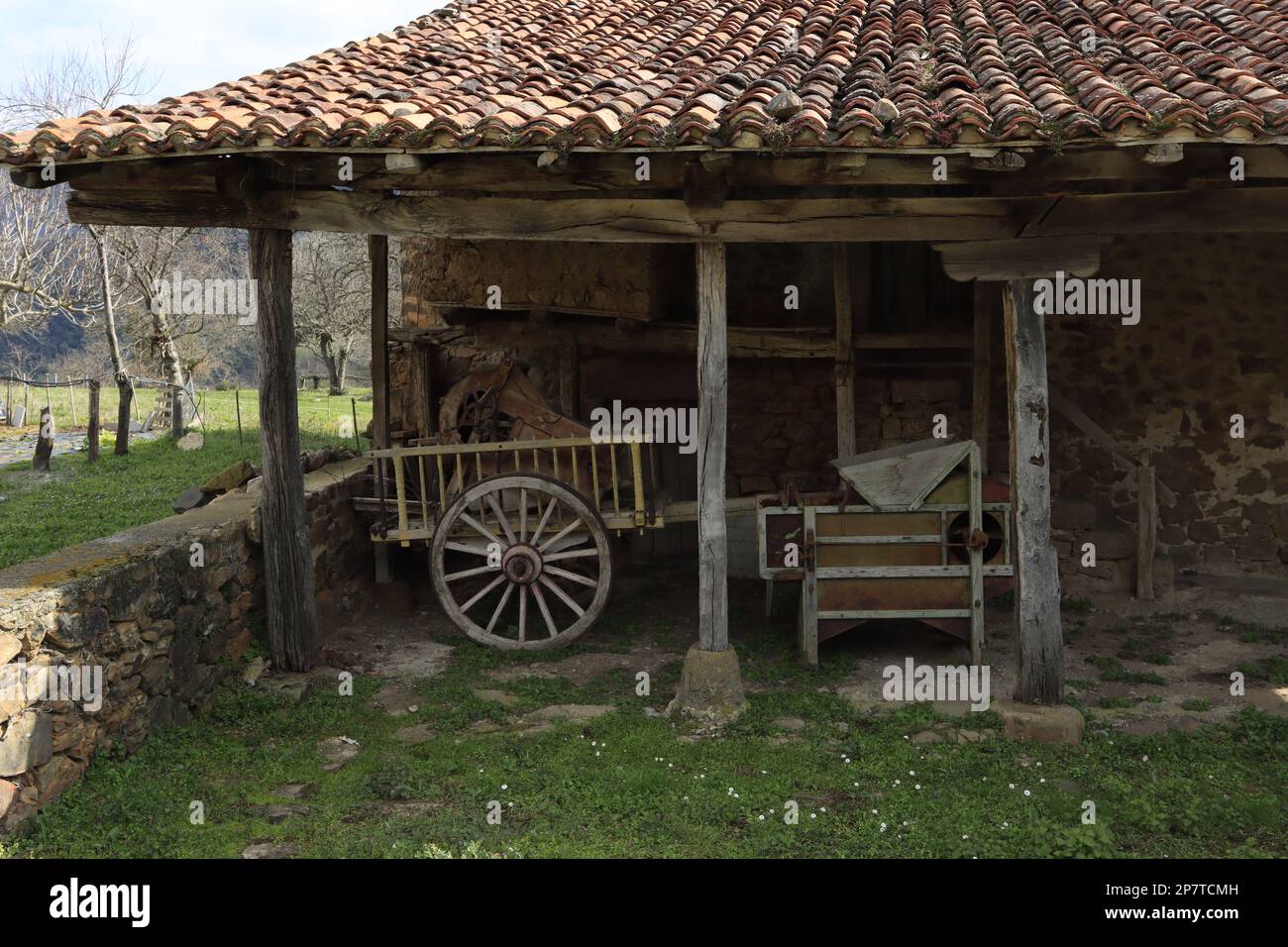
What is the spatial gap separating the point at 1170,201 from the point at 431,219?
13.6ft

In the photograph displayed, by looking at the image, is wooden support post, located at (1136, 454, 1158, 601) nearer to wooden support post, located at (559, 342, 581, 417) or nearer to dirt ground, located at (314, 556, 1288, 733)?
dirt ground, located at (314, 556, 1288, 733)

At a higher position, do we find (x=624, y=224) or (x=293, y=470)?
(x=624, y=224)

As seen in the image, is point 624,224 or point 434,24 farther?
point 434,24

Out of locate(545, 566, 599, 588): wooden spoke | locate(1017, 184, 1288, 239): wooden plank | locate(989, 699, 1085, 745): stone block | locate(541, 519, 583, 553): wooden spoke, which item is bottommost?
locate(989, 699, 1085, 745): stone block

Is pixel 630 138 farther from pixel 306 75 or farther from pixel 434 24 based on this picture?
pixel 434 24

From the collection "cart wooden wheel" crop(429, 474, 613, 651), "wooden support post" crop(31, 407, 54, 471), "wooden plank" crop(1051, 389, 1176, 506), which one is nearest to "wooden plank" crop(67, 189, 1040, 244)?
"cart wooden wheel" crop(429, 474, 613, 651)

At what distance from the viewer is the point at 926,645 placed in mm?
7402

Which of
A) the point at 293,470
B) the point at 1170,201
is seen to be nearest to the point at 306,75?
the point at 293,470

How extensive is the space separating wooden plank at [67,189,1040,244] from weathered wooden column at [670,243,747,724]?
0.30 metres

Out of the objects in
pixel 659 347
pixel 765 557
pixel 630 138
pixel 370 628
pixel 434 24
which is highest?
pixel 434 24

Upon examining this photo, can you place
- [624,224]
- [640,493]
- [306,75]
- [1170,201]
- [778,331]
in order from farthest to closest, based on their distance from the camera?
[778,331] → [640,493] → [306,75] → [624,224] → [1170,201]

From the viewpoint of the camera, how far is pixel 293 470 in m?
6.77

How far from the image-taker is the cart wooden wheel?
24.7 ft

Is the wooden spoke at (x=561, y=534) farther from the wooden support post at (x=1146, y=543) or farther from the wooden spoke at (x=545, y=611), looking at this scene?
the wooden support post at (x=1146, y=543)
